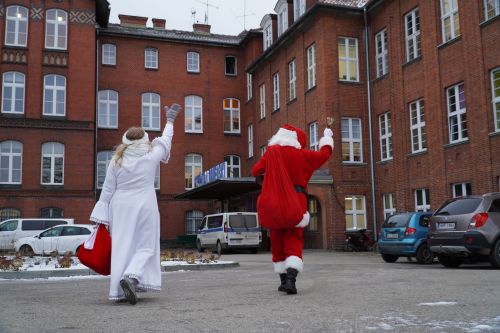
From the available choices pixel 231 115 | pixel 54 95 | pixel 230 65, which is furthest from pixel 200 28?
pixel 54 95

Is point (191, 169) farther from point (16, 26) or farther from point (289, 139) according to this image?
point (289, 139)

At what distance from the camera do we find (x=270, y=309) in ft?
19.4

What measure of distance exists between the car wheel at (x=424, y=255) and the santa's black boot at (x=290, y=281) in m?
8.96

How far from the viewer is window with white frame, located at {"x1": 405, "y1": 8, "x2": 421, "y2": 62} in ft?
79.7

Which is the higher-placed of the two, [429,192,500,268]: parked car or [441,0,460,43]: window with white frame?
[441,0,460,43]: window with white frame

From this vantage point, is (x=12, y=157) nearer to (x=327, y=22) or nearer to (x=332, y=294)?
(x=327, y=22)

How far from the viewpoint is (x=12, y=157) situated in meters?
33.0

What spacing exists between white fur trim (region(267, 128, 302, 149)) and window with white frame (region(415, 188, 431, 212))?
53.1 ft

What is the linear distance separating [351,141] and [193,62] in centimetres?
1659

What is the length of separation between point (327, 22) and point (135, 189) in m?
22.0

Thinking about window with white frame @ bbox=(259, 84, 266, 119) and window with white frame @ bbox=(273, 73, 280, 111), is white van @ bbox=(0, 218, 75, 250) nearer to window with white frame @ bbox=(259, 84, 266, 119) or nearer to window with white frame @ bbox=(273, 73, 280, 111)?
window with white frame @ bbox=(273, 73, 280, 111)

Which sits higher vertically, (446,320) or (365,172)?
(365,172)

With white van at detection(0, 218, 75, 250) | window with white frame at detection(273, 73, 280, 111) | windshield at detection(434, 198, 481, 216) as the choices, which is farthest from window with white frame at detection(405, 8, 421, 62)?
white van at detection(0, 218, 75, 250)

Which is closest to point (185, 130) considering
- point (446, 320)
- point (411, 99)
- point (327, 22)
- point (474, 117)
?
point (327, 22)
